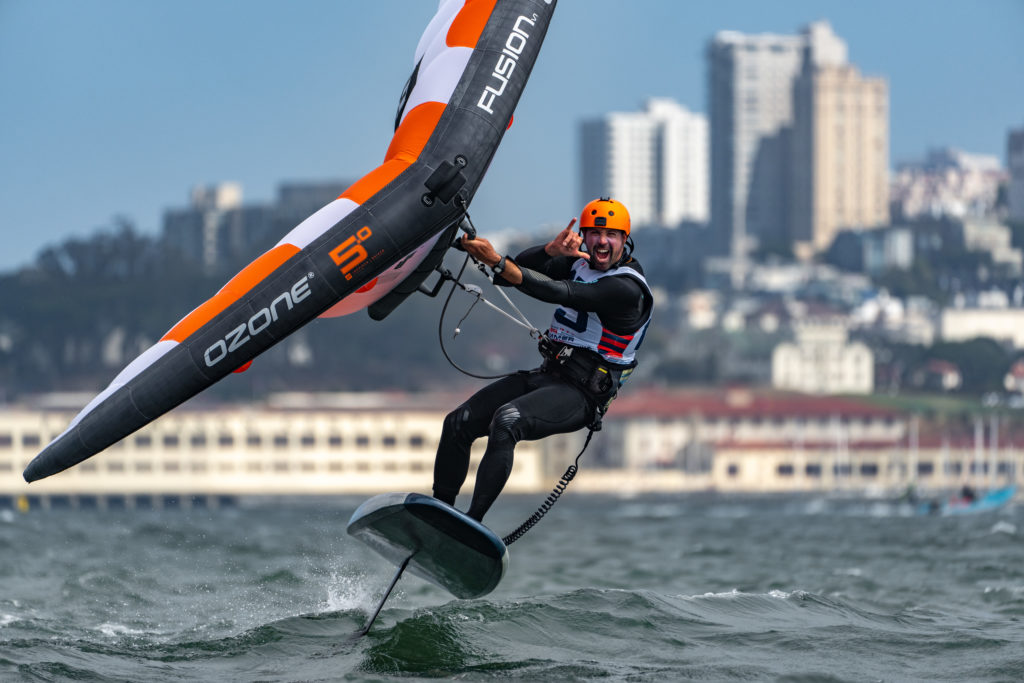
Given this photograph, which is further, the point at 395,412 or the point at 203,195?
the point at 203,195

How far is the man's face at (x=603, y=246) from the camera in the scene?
904 centimetres

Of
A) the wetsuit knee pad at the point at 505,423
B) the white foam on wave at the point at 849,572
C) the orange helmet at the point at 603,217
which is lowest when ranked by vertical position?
the white foam on wave at the point at 849,572

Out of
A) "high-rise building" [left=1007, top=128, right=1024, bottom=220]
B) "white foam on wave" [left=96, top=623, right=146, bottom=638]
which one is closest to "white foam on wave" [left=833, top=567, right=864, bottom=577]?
"white foam on wave" [left=96, top=623, right=146, bottom=638]

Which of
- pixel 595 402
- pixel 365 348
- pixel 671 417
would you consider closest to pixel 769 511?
pixel 671 417

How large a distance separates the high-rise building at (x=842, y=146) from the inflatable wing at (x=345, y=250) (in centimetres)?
17107

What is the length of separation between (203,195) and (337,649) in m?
163

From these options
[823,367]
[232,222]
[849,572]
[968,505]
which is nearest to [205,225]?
[232,222]

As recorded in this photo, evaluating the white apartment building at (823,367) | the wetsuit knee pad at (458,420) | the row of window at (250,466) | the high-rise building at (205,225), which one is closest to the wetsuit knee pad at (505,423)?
the wetsuit knee pad at (458,420)

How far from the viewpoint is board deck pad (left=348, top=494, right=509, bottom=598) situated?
892cm

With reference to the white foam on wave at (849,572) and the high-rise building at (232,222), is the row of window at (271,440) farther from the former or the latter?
the white foam on wave at (849,572)

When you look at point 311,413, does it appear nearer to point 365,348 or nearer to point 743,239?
point 365,348

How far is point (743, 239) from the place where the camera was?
18700cm

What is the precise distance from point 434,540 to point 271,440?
83142 millimetres

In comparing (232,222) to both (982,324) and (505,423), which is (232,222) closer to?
(982,324)
